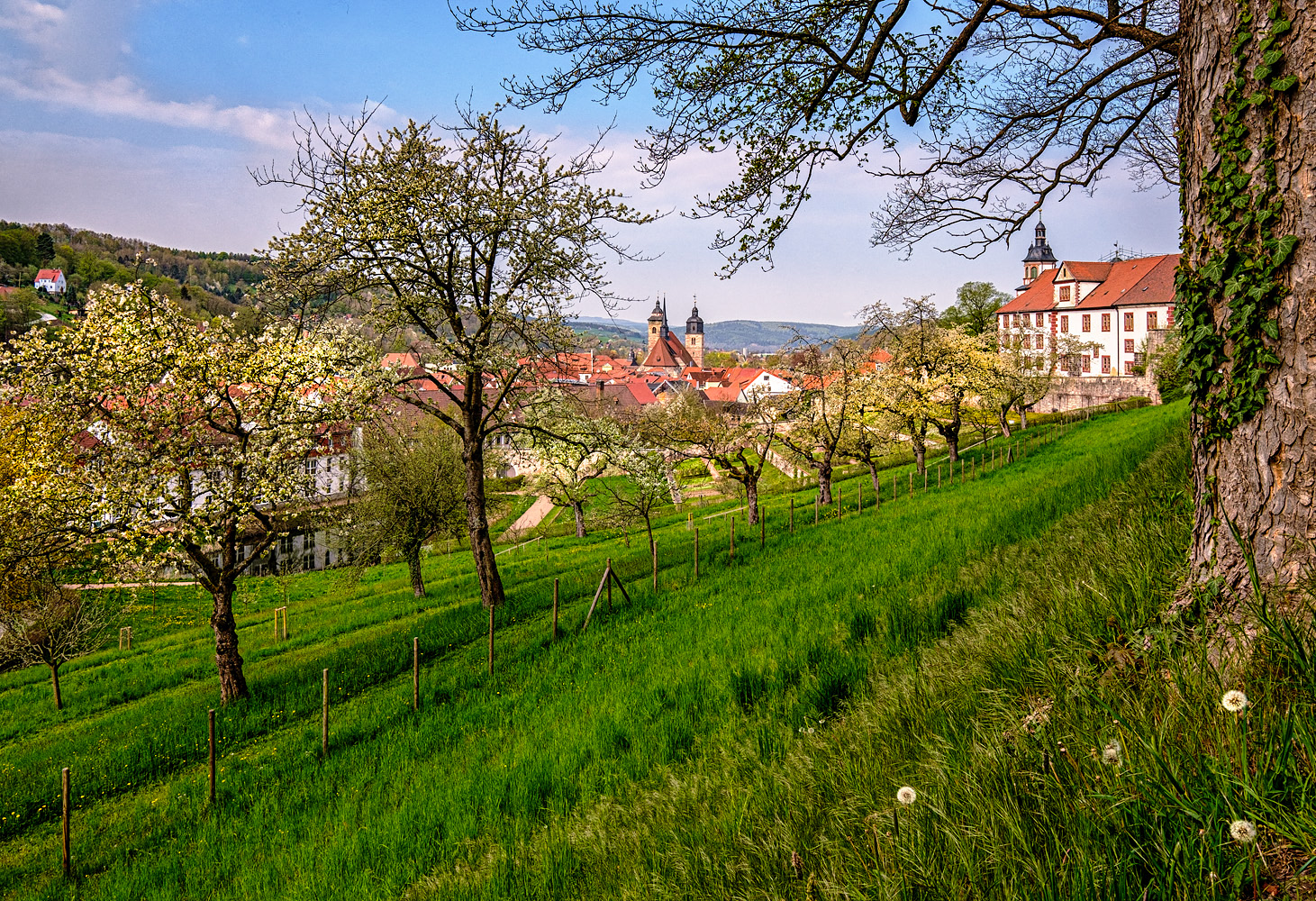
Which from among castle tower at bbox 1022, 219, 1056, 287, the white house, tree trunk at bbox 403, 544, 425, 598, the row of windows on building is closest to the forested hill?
the white house

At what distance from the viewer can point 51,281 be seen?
13925cm

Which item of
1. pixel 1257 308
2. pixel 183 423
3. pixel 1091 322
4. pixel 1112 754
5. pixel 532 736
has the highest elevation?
pixel 1091 322

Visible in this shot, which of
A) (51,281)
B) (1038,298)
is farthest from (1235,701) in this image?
(51,281)

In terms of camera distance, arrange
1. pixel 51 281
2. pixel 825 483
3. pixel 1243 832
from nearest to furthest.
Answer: pixel 1243 832 → pixel 825 483 → pixel 51 281

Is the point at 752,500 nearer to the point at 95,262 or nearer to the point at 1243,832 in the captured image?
the point at 1243,832

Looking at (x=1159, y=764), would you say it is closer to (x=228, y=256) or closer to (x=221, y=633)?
(x=221, y=633)

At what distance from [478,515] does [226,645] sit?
5.64 meters

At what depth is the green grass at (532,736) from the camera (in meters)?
4.30

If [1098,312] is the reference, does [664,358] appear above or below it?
above

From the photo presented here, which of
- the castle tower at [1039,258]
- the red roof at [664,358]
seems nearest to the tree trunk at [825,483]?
the castle tower at [1039,258]

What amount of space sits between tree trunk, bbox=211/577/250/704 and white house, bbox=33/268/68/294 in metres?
174

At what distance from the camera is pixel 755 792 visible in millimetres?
Result: 3764

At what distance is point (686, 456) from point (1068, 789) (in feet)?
84.5

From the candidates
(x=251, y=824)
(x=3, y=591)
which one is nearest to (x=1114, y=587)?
(x=251, y=824)
